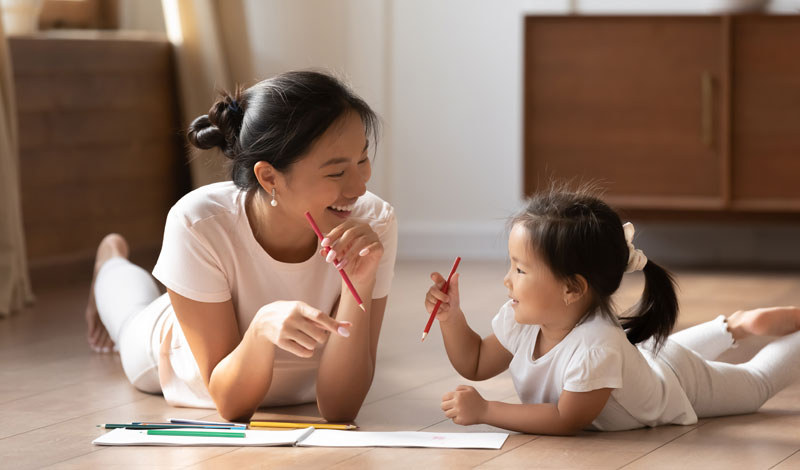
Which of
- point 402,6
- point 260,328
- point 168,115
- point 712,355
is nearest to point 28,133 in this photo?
point 168,115

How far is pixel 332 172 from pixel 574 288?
443mm

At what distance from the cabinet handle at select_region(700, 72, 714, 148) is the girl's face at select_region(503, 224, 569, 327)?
2.40 m

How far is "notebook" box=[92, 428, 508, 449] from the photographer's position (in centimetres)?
181

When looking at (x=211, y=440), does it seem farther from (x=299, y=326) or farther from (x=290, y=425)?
(x=299, y=326)

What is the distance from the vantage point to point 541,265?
1.81m

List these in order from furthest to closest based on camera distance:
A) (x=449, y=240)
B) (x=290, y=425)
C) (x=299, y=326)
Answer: (x=449, y=240) → (x=290, y=425) → (x=299, y=326)

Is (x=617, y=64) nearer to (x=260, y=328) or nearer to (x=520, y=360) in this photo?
(x=520, y=360)

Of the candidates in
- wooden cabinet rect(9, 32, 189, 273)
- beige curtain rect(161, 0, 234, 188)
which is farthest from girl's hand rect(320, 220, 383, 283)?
beige curtain rect(161, 0, 234, 188)

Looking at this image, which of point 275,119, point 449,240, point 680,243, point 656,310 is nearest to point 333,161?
point 275,119

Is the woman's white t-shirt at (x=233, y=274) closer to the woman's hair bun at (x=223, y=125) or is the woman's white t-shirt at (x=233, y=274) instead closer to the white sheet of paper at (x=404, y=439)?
the woman's hair bun at (x=223, y=125)

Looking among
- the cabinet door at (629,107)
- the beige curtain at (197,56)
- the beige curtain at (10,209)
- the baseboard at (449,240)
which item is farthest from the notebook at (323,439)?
the baseboard at (449,240)

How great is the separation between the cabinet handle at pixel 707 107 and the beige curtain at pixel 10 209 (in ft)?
7.87

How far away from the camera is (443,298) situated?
1917mm

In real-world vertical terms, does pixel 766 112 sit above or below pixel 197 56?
below
